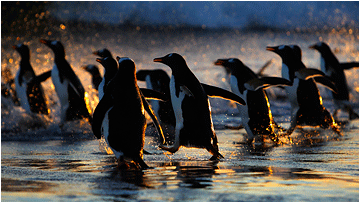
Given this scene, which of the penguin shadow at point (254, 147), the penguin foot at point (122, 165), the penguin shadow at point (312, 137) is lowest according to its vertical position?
the penguin shadow at point (312, 137)

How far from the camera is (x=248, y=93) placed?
639 centimetres

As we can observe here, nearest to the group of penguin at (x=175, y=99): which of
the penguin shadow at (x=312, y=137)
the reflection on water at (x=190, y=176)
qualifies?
the penguin shadow at (x=312, y=137)

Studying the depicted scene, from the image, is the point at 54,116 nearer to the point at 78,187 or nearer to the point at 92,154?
the point at 92,154

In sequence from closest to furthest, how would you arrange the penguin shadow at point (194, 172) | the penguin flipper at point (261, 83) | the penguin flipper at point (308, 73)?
1. the penguin shadow at point (194, 172)
2. the penguin flipper at point (261, 83)
3. the penguin flipper at point (308, 73)

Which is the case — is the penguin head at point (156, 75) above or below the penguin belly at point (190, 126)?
above

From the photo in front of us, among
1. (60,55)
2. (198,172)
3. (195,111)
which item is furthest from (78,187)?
(60,55)

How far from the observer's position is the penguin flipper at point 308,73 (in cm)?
688

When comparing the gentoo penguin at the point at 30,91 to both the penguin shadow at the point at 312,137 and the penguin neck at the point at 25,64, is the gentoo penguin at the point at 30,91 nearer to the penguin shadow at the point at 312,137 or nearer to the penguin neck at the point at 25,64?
the penguin neck at the point at 25,64

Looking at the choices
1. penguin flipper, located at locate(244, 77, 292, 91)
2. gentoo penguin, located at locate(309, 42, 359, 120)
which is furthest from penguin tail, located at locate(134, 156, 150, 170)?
gentoo penguin, located at locate(309, 42, 359, 120)

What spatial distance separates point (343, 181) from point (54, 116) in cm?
646

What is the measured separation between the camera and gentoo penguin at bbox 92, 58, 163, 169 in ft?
14.0

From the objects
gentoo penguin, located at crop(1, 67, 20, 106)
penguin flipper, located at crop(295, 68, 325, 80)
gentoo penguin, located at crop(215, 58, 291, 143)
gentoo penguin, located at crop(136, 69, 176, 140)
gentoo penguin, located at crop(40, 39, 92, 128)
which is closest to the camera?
gentoo penguin, located at crop(215, 58, 291, 143)

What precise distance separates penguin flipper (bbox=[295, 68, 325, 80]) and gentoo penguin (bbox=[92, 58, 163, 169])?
312 cm

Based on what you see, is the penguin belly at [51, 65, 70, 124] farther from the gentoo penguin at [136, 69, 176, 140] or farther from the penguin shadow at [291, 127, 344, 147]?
the penguin shadow at [291, 127, 344, 147]
